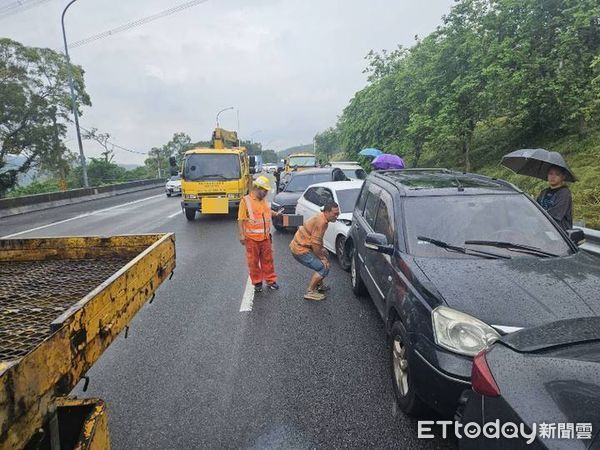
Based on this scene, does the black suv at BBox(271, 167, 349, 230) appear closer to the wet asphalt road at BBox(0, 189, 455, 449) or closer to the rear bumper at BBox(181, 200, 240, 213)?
the rear bumper at BBox(181, 200, 240, 213)

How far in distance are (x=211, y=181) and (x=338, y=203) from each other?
6216mm

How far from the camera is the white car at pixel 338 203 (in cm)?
652

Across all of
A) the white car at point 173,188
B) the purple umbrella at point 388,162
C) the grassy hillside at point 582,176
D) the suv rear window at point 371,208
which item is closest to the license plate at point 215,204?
the purple umbrella at point 388,162

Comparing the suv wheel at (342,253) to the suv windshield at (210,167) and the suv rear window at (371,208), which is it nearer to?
the suv rear window at (371,208)

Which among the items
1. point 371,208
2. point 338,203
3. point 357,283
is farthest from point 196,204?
point 371,208

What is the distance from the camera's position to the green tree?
73.4ft

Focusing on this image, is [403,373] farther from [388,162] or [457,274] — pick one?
[388,162]

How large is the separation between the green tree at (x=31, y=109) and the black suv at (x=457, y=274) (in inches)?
1024

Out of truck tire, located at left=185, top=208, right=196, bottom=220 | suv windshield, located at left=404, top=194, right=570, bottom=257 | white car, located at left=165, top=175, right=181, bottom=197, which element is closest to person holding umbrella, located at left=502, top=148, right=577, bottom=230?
A: suv windshield, located at left=404, top=194, right=570, bottom=257

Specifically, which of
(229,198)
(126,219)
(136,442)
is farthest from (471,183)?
(126,219)

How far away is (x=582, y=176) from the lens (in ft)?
32.5

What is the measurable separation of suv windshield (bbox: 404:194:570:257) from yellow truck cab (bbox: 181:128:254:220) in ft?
29.8

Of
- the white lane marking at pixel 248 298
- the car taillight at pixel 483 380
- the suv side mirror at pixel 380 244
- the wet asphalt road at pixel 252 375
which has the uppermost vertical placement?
the suv side mirror at pixel 380 244

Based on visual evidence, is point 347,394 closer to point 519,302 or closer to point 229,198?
point 519,302
